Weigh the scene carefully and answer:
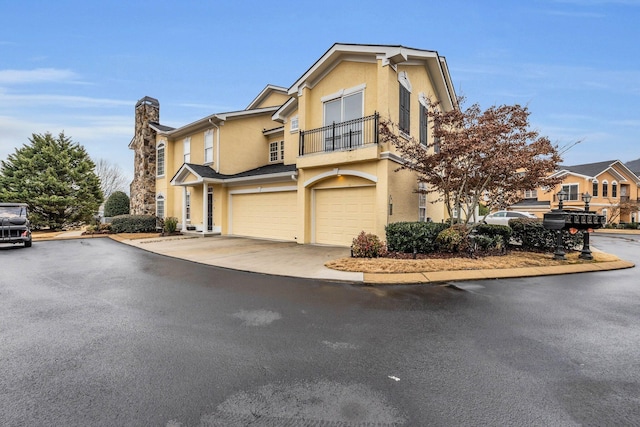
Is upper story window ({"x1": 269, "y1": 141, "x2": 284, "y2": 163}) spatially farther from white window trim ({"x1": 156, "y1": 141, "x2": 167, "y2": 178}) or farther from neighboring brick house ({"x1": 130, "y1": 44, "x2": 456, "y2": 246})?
white window trim ({"x1": 156, "y1": 141, "x2": 167, "y2": 178})

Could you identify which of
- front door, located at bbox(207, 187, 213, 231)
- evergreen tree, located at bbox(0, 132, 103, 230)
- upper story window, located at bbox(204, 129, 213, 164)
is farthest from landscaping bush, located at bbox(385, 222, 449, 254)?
evergreen tree, located at bbox(0, 132, 103, 230)

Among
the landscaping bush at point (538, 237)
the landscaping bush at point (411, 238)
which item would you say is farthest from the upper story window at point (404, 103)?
the landscaping bush at point (538, 237)

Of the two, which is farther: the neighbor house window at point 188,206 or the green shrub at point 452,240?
the neighbor house window at point 188,206

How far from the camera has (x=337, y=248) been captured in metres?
11.1

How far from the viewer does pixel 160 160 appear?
67.9 feet

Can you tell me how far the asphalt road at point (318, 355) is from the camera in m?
Answer: 2.23

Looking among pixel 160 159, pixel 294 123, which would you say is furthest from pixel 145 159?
pixel 294 123

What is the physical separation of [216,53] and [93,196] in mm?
15330

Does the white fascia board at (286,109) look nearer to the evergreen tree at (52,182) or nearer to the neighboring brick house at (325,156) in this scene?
the neighboring brick house at (325,156)

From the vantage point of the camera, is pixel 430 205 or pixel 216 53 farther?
pixel 216 53

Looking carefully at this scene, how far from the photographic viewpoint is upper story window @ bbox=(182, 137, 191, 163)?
1864 cm

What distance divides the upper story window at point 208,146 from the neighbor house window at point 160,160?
5.17m

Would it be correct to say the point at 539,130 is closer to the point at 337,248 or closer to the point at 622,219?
the point at 337,248

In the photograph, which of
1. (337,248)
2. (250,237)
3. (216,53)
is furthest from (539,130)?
(216,53)
